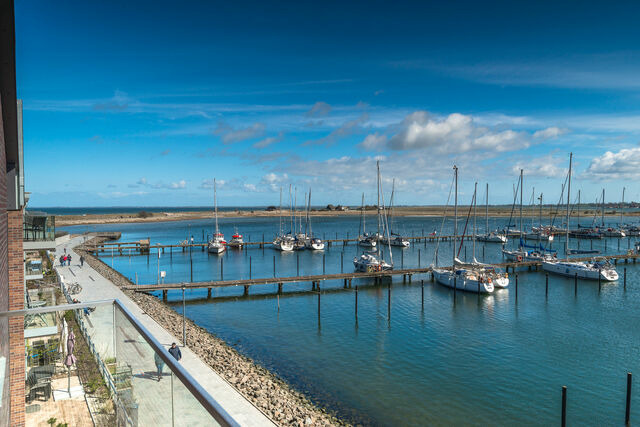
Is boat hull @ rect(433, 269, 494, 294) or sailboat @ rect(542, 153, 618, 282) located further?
sailboat @ rect(542, 153, 618, 282)

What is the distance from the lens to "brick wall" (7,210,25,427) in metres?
8.77

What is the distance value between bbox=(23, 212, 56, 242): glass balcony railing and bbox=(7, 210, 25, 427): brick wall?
10640 millimetres

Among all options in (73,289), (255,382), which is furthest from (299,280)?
(255,382)

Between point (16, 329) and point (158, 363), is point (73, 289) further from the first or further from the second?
point (158, 363)

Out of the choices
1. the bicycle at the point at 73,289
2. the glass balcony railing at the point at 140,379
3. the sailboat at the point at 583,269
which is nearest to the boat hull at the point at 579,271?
the sailboat at the point at 583,269

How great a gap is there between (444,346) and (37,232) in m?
23.4

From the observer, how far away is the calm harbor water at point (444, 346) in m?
19.2

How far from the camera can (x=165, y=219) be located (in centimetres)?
18800

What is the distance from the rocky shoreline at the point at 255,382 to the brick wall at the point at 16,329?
803cm

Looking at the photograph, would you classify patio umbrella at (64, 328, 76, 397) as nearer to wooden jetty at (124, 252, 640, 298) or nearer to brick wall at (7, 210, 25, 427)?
brick wall at (7, 210, 25, 427)

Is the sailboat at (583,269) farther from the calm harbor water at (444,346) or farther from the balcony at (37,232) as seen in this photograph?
the balcony at (37,232)

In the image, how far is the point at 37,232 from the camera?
68.9ft

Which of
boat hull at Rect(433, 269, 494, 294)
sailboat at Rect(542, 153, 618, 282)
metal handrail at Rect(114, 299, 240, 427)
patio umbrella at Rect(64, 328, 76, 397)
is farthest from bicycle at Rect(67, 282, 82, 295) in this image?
sailboat at Rect(542, 153, 618, 282)

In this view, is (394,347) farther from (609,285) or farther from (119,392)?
(609,285)
